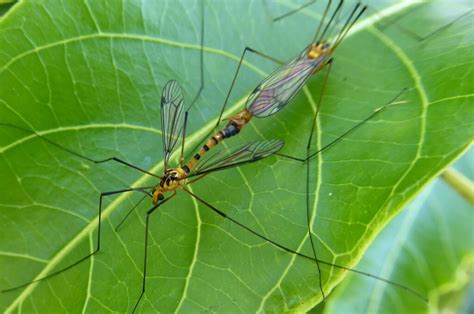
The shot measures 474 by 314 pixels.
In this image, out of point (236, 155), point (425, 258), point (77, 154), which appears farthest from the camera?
point (425, 258)

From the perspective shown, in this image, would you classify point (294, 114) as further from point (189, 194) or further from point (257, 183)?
point (189, 194)

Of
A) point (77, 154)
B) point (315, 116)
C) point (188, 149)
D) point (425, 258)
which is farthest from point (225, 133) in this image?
point (425, 258)

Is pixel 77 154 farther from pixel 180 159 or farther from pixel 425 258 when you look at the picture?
pixel 425 258

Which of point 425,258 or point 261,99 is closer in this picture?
point 261,99

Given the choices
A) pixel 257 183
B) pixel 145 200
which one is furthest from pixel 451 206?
pixel 145 200

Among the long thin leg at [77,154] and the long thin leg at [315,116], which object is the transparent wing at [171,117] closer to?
the long thin leg at [77,154]

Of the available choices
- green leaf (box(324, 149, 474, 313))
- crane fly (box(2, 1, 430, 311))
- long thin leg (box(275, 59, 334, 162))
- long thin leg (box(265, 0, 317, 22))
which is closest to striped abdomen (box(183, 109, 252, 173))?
crane fly (box(2, 1, 430, 311))

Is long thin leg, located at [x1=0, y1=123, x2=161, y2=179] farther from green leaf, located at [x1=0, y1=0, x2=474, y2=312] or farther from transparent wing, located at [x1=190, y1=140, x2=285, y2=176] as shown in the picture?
transparent wing, located at [x1=190, y1=140, x2=285, y2=176]
